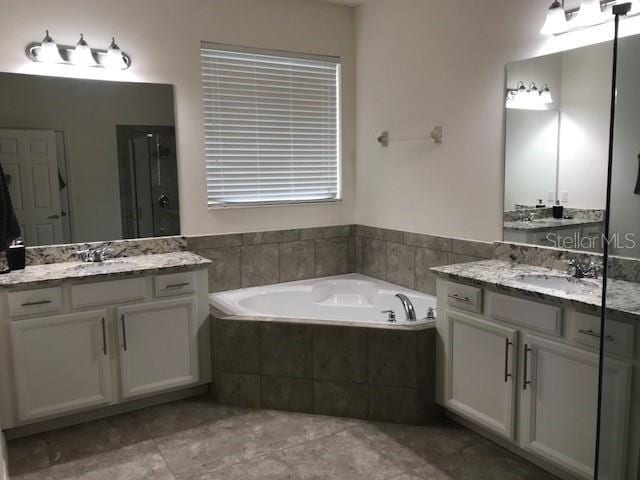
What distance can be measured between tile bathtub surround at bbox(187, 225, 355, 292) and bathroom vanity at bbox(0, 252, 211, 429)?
1.54ft

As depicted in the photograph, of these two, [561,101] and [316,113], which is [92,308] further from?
[561,101]

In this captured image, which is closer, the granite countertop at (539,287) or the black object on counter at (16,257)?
Answer: the granite countertop at (539,287)

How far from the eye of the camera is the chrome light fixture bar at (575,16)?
8.26 feet

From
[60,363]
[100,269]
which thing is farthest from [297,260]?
[60,363]

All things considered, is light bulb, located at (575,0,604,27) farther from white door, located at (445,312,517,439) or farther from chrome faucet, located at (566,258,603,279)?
white door, located at (445,312,517,439)

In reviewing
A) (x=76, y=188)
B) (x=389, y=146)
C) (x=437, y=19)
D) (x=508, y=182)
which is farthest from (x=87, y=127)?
(x=508, y=182)

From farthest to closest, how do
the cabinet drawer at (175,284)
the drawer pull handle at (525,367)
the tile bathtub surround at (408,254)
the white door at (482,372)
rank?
the tile bathtub surround at (408,254), the cabinet drawer at (175,284), the white door at (482,372), the drawer pull handle at (525,367)

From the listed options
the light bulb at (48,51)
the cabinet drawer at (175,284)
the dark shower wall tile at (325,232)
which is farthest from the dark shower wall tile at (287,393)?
the light bulb at (48,51)

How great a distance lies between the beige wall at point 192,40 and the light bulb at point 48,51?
78 mm

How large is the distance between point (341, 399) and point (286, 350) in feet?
1.38

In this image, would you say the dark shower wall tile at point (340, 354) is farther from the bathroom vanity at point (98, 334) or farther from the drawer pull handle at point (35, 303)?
the drawer pull handle at point (35, 303)

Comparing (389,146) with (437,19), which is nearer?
(437,19)

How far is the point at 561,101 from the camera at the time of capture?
279 cm

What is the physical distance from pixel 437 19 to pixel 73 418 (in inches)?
129
